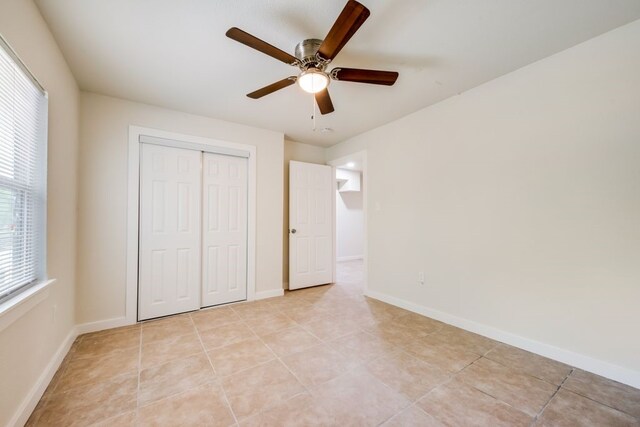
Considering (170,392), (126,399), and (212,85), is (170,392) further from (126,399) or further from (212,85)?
(212,85)

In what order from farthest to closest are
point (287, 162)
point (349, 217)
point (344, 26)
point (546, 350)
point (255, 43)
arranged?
point (349, 217), point (287, 162), point (546, 350), point (255, 43), point (344, 26)

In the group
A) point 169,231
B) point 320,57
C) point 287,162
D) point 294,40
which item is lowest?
point 169,231

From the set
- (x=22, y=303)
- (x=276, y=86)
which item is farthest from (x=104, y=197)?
(x=276, y=86)

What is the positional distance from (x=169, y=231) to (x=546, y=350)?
12.7 feet

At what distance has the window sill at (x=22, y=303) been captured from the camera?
3.87 ft

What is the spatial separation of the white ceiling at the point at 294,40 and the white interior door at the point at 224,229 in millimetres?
912

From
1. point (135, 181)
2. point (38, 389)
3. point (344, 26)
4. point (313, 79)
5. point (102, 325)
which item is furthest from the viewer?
point (135, 181)

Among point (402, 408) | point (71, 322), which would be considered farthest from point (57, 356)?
point (402, 408)

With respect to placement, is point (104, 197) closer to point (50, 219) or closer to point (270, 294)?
point (50, 219)

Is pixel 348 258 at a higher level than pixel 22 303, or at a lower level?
lower

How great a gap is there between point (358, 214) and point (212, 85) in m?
5.32

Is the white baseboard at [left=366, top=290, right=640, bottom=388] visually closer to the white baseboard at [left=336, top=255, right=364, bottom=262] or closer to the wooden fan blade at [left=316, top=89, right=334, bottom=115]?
the wooden fan blade at [left=316, top=89, right=334, bottom=115]

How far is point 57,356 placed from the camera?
1.90m

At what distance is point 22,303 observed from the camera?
1.33m
